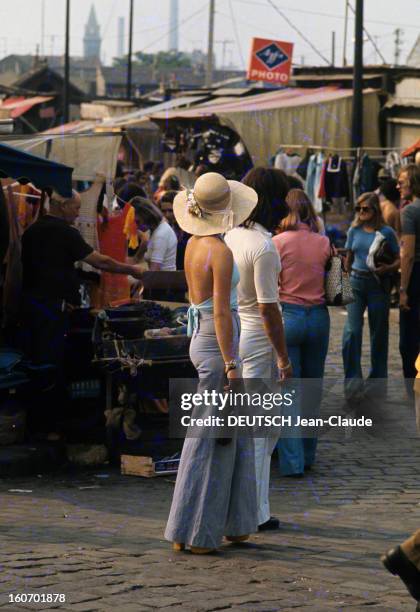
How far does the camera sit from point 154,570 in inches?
254

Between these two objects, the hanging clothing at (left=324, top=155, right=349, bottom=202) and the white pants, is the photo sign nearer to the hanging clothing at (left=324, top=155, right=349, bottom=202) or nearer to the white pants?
the hanging clothing at (left=324, top=155, right=349, bottom=202)

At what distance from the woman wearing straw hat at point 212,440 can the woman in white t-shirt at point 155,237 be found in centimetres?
579

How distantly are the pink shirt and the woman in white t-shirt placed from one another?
3805 millimetres

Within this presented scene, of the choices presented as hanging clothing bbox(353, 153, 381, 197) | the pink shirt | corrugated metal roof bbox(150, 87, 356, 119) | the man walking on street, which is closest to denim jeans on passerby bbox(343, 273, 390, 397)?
the man walking on street

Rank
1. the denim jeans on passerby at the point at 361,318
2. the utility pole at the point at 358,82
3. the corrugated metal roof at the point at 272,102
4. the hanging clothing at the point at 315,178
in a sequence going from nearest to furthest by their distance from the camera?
the denim jeans on passerby at the point at 361,318 < the utility pole at the point at 358,82 < the hanging clothing at the point at 315,178 < the corrugated metal roof at the point at 272,102

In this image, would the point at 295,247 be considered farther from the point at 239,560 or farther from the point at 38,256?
the point at 239,560

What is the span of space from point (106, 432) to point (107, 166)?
164 inches

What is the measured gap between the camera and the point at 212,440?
22.6 ft

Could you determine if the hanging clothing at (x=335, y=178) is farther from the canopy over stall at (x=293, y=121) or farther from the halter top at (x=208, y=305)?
the halter top at (x=208, y=305)

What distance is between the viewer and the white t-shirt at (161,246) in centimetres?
1286

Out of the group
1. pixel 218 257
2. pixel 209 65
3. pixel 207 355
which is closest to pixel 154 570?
pixel 207 355

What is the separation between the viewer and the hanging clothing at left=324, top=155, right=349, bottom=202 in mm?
22812

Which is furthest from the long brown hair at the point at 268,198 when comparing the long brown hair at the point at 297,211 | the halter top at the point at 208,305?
the long brown hair at the point at 297,211

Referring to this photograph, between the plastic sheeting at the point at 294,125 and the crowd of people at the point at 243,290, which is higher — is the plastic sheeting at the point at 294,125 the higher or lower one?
the higher one
